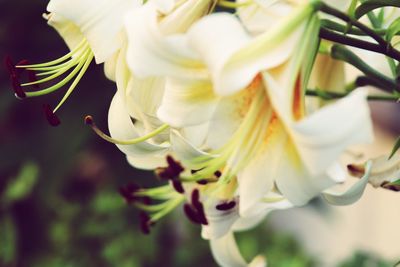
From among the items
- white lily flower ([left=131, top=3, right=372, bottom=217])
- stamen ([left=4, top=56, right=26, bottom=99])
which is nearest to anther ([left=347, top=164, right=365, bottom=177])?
white lily flower ([left=131, top=3, right=372, bottom=217])

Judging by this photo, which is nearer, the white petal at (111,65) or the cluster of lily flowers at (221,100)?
the cluster of lily flowers at (221,100)

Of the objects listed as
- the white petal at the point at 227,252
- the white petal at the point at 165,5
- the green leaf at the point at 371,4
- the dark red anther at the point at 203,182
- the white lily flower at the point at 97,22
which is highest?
the white petal at the point at 165,5

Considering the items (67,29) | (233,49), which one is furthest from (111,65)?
(233,49)

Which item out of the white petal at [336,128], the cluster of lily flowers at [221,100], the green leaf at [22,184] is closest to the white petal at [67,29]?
the cluster of lily flowers at [221,100]

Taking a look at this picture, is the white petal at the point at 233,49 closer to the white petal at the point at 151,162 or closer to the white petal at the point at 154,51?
the white petal at the point at 154,51

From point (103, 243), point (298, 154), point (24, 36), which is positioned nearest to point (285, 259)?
point (103, 243)

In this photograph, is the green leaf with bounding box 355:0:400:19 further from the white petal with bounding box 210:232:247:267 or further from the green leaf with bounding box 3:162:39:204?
the green leaf with bounding box 3:162:39:204

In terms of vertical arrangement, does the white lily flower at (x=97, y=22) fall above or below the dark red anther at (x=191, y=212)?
above

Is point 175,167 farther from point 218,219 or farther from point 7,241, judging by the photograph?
point 7,241
